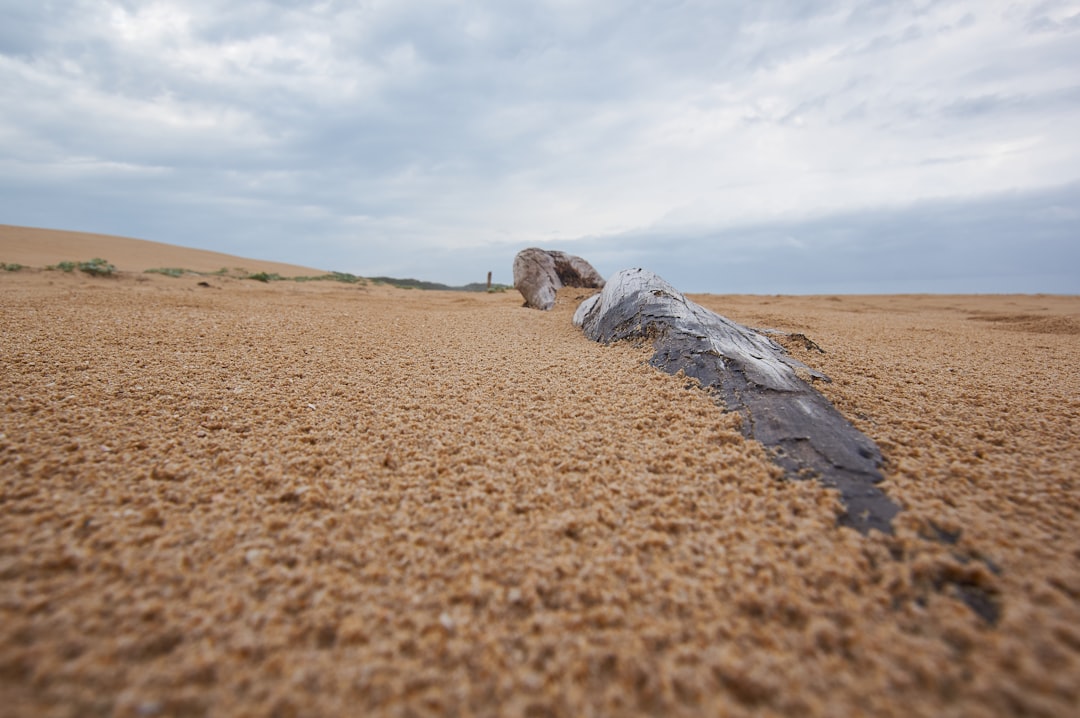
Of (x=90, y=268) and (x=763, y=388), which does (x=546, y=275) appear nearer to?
(x=763, y=388)

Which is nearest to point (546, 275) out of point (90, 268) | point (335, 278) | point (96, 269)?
point (96, 269)

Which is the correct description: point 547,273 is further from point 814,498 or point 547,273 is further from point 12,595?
point 12,595

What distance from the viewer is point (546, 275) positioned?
330 inches

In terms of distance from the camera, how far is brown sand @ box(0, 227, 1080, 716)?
1046 mm

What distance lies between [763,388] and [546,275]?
6.19m

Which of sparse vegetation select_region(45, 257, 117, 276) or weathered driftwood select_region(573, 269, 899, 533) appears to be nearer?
weathered driftwood select_region(573, 269, 899, 533)

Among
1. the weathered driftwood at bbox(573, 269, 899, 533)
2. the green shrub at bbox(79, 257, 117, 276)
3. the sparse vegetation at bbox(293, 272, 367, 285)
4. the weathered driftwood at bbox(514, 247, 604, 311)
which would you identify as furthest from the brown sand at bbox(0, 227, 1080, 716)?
the sparse vegetation at bbox(293, 272, 367, 285)

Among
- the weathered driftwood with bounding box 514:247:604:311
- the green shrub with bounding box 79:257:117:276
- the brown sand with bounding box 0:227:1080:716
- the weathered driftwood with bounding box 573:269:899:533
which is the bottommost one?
the brown sand with bounding box 0:227:1080:716

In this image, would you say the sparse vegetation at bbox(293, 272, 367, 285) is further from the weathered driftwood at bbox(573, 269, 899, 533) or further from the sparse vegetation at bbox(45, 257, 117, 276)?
the weathered driftwood at bbox(573, 269, 899, 533)

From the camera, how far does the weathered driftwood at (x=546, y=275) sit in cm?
802

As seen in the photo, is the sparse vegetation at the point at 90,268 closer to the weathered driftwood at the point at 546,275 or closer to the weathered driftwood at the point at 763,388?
the weathered driftwood at the point at 546,275

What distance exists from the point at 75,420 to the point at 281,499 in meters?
1.35

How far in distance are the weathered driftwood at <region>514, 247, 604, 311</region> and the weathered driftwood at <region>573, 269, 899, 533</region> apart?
144 inches

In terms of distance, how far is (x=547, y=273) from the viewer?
8.45 metres
